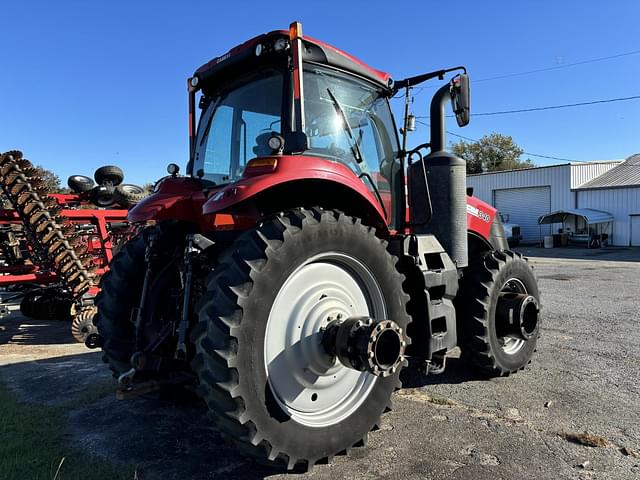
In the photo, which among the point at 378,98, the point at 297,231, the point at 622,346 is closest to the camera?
the point at 297,231

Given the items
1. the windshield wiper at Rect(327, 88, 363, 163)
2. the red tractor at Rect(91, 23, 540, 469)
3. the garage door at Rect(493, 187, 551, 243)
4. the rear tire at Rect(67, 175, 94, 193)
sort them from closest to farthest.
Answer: the red tractor at Rect(91, 23, 540, 469), the windshield wiper at Rect(327, 88, 363, 163), the rear tire at Rect(67, 175, 94, 193), the garage door at Rect(493, 187, 551, 243)

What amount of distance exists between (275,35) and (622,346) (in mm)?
5429

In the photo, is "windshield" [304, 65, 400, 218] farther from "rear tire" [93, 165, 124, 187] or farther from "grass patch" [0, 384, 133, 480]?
"rear tire" [93, 165, 124, 187]

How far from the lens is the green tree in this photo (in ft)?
172

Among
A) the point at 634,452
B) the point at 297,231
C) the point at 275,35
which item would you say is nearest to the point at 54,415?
the point at 297,231

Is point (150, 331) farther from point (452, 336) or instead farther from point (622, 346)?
point (622, 346)

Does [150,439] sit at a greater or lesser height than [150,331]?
lesser

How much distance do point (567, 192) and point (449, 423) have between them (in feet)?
100

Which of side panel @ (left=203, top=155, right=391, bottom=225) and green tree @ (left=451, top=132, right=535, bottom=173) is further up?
green tree @ (left=451, top=132, right=535, bottom=173)

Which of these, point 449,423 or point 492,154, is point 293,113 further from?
point 492,154

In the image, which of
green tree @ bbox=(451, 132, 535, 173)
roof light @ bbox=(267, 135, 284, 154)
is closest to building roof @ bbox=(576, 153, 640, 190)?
green tree @ bbox=(451, 132, 535, 173)

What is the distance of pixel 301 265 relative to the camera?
9.62 feet

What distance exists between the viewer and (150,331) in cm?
369

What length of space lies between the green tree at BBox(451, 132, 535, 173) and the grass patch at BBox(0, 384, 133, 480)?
52.2 meters
